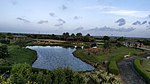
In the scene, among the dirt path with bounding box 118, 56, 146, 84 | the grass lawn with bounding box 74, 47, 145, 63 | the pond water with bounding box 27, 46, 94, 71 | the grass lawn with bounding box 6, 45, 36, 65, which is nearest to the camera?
the dirt path with bounding box 118, 56, 146, 84

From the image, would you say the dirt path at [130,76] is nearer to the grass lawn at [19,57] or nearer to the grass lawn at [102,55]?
the grass lawn at [102,55]

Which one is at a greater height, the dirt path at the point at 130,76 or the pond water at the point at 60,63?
the dirt path at the point at 130,76

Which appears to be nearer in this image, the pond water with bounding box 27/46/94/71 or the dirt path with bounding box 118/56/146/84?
the dirt path with bounding box 118/56/146/84

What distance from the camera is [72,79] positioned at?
13.7 metres

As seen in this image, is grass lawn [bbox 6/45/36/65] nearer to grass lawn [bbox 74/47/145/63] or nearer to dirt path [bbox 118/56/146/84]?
grass lawn [bbox 74/47/145/63]

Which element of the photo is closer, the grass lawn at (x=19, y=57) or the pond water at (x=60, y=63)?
the pond water at (x=60, y=63)

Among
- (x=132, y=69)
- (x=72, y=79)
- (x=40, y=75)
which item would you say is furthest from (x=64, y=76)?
(x=132, y=69)

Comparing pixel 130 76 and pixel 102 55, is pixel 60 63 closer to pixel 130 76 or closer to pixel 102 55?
pixel 102 55

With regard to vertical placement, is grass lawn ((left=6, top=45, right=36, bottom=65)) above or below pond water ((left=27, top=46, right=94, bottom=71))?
above

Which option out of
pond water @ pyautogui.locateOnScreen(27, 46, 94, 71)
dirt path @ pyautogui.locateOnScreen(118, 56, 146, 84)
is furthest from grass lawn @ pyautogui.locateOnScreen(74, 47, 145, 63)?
dirt path @ pyautogui.locateOnScreen(118, 56, 146, 84)

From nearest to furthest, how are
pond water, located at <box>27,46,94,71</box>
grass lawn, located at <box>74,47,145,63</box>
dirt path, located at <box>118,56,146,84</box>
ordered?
dirt path, located at <box>118,56,146,84</box>
pond water, located at <box>27,46,94,71</box>
grass lawn, located at <box>74,47,145,63</box>

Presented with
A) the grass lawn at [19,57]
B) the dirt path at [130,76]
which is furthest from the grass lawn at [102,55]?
the grass lawn at [19,57]

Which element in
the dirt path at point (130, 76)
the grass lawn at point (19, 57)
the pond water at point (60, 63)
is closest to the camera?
the dirt path at point (130, 76)

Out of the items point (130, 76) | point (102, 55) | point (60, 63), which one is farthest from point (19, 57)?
point (130, 76)
